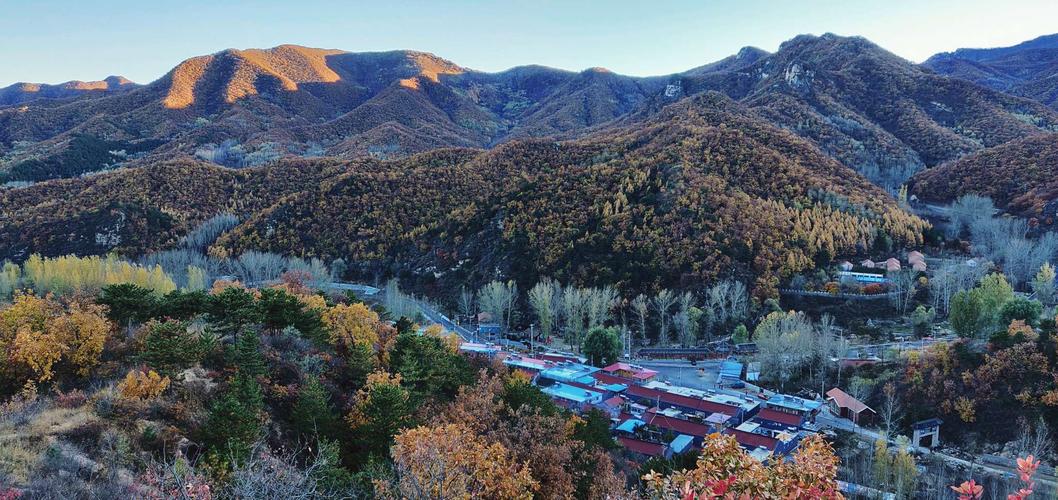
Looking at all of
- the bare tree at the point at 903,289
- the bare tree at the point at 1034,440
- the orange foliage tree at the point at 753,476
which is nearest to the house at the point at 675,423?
the bare tree at the point at 1034,440

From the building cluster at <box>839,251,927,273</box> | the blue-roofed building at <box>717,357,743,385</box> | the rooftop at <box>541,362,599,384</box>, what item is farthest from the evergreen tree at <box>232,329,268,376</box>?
the building cluster at <box>839,251,927,273</box>

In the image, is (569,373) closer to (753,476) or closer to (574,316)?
(574,316)

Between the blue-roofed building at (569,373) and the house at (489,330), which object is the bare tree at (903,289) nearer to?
the blue-roofed building at (569,373)

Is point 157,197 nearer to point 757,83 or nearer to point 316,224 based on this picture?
point 316,224

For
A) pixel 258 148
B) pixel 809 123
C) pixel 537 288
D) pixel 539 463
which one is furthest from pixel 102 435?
pixel 258 148

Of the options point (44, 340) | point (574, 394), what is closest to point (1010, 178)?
point (574, 394)

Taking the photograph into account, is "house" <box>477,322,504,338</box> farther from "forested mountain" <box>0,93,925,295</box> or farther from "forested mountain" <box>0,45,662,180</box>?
"forested mountain" <box>0,45,662,180</box>
